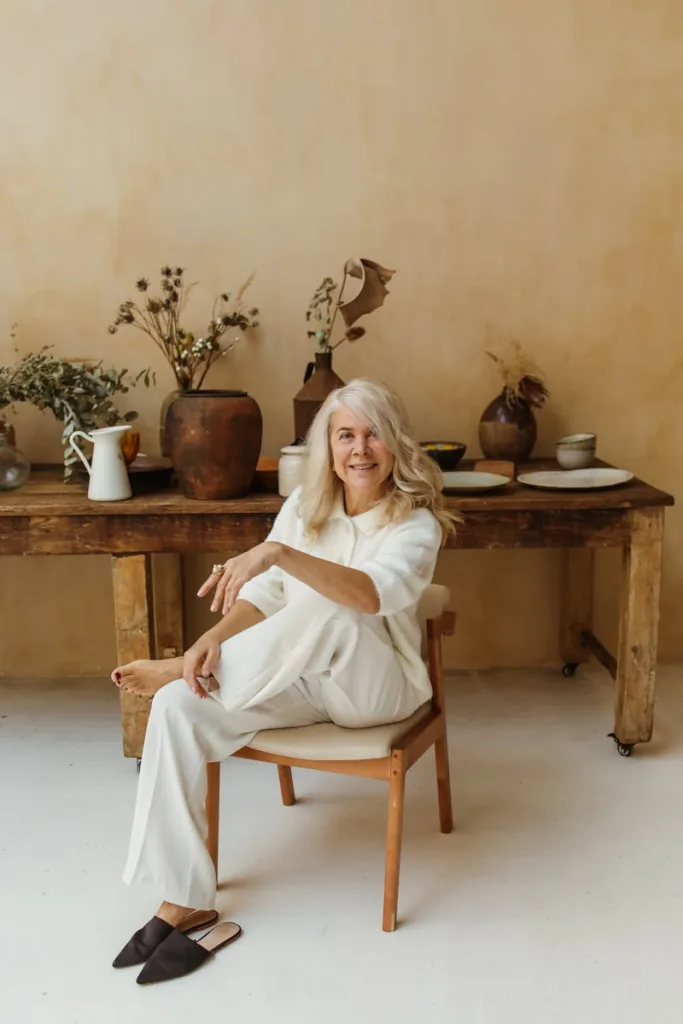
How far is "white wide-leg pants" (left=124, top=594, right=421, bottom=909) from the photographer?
1.93m

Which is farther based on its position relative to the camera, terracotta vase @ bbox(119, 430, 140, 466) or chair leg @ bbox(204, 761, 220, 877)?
terracotta vase @ bbox(119, 430, 140, 466)

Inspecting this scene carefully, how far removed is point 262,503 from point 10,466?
0.74 metres

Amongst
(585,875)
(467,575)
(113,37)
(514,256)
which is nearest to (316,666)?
(585,875)

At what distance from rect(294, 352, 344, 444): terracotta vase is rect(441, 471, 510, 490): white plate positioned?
429mm

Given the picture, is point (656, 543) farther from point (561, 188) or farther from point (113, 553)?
point (113, 553)

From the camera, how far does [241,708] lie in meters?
2.02

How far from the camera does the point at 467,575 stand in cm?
346

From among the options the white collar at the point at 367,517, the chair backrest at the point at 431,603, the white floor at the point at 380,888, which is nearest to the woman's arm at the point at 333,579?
the white collar at the point at 367,517

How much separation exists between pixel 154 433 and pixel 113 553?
771 mm

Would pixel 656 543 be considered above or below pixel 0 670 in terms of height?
above

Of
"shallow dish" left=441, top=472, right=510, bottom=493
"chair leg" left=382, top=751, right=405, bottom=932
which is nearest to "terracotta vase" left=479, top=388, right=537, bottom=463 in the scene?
"shallow dish" left=441, top=472, right=510, bottom=493

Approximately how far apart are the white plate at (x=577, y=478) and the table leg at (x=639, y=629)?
0.16m

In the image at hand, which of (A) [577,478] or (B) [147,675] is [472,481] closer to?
(A) [577,478]

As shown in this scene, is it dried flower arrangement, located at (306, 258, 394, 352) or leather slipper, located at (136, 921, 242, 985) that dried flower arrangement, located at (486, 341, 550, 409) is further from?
leather slipper, located at (136, 921, 242, 985)
